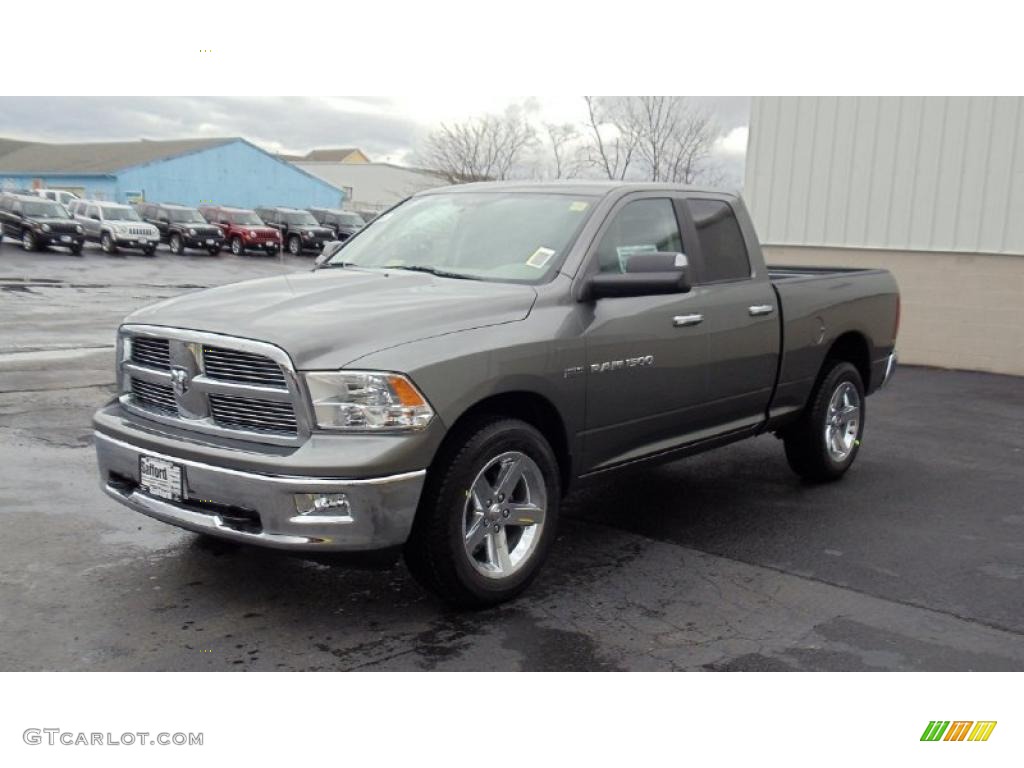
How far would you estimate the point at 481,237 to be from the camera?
5.42 meters

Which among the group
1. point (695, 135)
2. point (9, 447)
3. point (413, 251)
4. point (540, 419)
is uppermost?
point (695, 135)

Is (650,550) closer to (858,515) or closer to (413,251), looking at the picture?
(858,515)

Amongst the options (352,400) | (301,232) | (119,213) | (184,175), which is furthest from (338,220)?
(352,400)

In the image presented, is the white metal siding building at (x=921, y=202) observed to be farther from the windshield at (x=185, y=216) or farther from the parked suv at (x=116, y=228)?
the windshield at (x=185, y=216)

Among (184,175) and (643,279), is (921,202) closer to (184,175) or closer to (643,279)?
(643,279)

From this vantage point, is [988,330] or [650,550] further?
[988,330]

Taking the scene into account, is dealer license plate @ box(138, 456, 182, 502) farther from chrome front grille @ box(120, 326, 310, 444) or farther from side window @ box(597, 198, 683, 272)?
side window @ box(597, 198, 683, 272)

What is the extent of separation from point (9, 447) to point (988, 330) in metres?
11.6

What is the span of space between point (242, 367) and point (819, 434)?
423cm

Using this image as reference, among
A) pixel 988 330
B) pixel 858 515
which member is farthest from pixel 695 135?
pixel 858 515

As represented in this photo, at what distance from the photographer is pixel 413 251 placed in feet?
18.2

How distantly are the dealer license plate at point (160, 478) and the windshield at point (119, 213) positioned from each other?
34110 millimetres

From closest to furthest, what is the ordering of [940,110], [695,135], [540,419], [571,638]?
1. [571,638]
2. [540,419]
3. [940,110]
4. [695,135]
